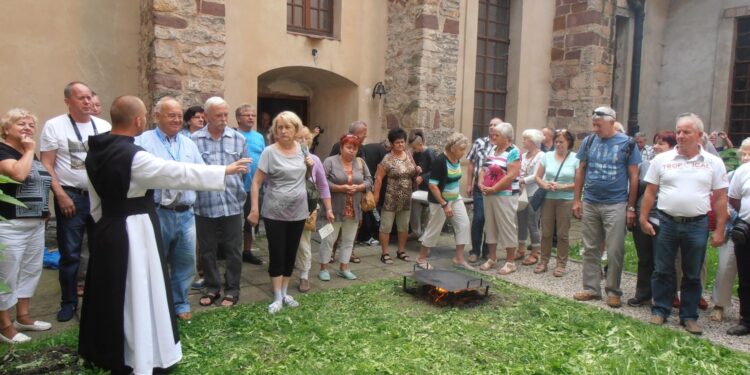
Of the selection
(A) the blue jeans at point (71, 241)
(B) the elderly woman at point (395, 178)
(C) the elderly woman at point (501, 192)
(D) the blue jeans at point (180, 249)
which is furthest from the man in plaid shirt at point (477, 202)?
(A) the blue jeans at point (71, 241)

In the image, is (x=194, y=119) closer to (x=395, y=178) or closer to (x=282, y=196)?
(x=282, y=196)

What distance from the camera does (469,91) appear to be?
10.7 meters

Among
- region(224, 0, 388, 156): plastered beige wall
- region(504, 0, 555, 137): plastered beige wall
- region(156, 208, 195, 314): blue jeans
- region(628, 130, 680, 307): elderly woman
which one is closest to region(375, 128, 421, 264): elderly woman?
region(628, 130, 680, 307): elderly woman

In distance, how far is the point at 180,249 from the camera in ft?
14.6

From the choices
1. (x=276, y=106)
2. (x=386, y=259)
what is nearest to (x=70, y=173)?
(x=386, y=259)

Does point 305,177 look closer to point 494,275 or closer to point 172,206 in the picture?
point 172,206

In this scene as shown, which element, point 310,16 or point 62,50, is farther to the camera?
point 310,16

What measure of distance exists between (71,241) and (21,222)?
0.53 metres

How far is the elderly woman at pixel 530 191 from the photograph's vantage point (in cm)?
700

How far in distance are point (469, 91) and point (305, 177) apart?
6.45 meters

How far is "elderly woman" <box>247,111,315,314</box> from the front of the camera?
4738 mm

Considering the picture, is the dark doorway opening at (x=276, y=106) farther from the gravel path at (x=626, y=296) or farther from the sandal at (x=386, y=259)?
the gravel path at (x=626, y=296)

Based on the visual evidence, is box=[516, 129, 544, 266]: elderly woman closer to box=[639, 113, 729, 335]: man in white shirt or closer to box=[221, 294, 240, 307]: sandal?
box=[639, 113, 729, 335]: man in white shirt

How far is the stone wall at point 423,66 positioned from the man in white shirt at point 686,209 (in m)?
5.01
